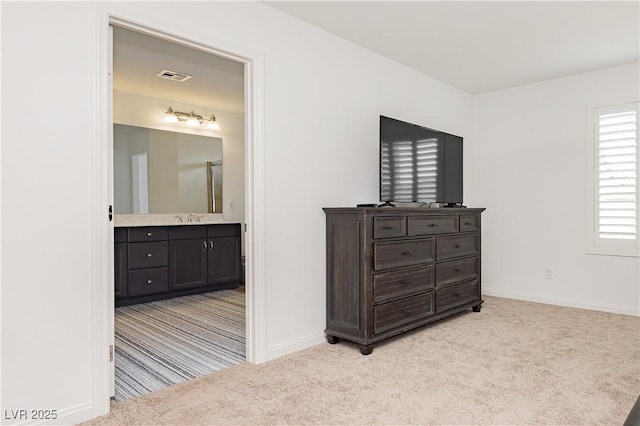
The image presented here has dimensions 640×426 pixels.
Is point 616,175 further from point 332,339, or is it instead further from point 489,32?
point 332,339

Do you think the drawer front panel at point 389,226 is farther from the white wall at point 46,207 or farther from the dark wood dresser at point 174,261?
the dark wood dresser at point 174,261

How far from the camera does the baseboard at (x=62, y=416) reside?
1.89 metres

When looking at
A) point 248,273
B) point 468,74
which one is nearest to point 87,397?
point 248,273

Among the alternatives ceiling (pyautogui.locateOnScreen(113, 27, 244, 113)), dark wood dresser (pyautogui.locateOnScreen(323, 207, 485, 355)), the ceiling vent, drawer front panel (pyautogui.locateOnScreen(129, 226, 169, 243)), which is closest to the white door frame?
ceiling (pyautogui.locateOnScreen(113, 27, 244, 113))

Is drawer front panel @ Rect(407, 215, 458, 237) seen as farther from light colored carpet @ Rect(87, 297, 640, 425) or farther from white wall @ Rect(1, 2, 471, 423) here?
light colored carpet @ Rect(87, 297, 640, 425)

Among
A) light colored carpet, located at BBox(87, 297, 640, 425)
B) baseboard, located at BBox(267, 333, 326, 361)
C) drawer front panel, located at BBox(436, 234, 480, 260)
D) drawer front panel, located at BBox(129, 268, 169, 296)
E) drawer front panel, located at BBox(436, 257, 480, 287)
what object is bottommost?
light colored carpet, located at BBox(87, 297, 640, 425)

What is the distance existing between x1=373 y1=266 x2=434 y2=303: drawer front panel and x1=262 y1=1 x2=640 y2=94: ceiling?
6.11 ft

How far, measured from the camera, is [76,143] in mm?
2051

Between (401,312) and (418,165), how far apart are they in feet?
4.31

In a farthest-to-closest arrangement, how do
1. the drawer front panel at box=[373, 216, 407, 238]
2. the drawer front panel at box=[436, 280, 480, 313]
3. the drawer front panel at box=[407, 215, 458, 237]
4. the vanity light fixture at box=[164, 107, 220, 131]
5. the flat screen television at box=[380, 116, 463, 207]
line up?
the vanity light fixture at box=[164, 107, 220, 131], the drawer front panel at box=[436, 280, 480, 313], the flat screen television at box=[380, 116, 463, 207], the drawer front panel at box=[407, 215, 458, 237], the drawer front panel at box=[373, 216, 407, 238]

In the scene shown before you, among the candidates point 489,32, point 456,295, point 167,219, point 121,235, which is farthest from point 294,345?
point 167,219

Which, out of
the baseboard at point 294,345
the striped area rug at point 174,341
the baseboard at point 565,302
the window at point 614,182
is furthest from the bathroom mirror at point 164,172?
the window at point 614,182

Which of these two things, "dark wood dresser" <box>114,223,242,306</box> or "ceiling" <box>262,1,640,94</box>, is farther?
"dark wood dresser" <box>114,223,242,306</box>

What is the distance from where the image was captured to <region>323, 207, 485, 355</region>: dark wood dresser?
2.97 metres
